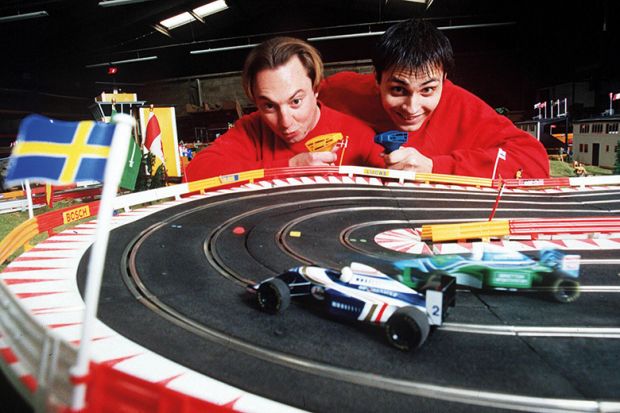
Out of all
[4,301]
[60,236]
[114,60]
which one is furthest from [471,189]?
[114,60]

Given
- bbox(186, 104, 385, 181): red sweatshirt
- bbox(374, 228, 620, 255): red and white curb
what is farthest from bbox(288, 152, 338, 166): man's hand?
bbox(374, 228, 620, 255): red and white curb

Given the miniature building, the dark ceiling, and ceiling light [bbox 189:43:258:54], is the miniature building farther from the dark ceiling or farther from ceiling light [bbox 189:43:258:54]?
ceiling light [bbox 189:43:258:54]

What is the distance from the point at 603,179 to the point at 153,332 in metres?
16.9

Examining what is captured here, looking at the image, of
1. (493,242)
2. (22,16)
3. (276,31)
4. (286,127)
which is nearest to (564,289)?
(493,242)

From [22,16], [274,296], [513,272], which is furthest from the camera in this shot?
[22,16]

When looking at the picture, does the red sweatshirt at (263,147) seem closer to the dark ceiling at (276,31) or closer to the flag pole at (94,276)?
the dark ceiling at (276,31)

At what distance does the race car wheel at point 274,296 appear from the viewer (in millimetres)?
5488

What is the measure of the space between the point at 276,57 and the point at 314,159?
419cm

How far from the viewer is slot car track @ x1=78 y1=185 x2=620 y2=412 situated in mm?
3898

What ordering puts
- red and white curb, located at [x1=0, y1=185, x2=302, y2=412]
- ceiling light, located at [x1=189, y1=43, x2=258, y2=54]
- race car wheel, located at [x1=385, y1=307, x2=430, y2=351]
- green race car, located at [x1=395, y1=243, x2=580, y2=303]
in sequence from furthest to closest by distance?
1. ceiling light, located at [x1=189, y1=43, x2=258, y2=54]
2. green race car, located at [x1=395, y1=243, x2=580, y2=303]
3. race car wheel, located at [x1=385, y1=307, x2=430, y2=351]
4. red and white curb, located at [x1=0, y1=185, x2=302, y2=412]

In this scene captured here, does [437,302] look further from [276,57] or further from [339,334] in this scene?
[276,57]

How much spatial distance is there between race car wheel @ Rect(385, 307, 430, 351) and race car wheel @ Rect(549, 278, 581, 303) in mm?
2752

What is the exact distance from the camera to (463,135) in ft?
46.0

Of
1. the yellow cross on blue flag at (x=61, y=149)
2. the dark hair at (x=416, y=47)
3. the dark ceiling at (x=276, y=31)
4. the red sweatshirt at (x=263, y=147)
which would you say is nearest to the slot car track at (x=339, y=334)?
the yellow cross on blue flag at (x=61, y=149)
